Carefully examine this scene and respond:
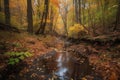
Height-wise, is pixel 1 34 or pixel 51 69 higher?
pixel 1 34

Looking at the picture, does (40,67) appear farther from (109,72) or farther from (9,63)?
(109,72)

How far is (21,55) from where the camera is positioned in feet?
21.5

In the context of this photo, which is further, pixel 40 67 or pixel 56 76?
pixel 40 67

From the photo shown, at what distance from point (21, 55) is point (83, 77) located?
3261 millimetres

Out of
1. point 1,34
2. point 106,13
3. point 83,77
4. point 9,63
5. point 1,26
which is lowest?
point 83,77

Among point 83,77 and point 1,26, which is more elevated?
point 1,26

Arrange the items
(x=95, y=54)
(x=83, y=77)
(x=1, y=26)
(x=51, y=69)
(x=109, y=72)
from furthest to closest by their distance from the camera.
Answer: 1. (x=1, y=26)
2. (x=95, y=54)
3. (x=51, y=69)
4. (x=109, y=72)
5. (x=83, y=77)

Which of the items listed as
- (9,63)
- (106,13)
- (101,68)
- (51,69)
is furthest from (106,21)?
(9,63)

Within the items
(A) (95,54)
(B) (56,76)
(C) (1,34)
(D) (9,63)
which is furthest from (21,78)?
(A) (95,54)

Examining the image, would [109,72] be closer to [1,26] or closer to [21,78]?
[21,78]

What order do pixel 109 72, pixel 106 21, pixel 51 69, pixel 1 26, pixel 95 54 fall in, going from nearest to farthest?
pixel 109 72 → pixel 51 69 → pixel 95 54 → pixel 1 26 → pixel 106 21

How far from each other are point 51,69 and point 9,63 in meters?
1.98

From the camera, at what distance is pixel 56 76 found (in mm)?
5504

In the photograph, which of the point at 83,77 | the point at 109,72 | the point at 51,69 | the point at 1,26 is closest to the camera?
the point at 83,77
